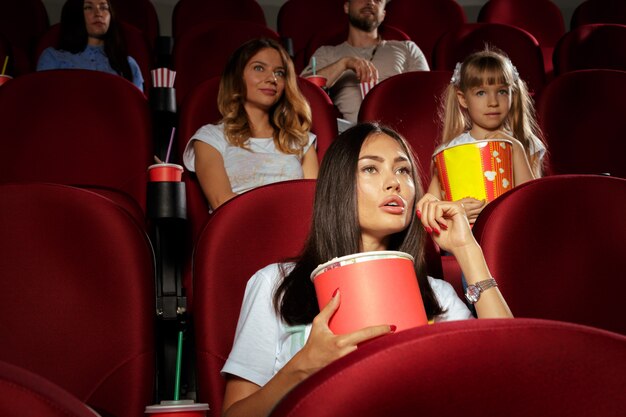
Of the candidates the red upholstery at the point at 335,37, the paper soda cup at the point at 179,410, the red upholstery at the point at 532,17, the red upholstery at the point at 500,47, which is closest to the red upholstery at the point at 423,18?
the red upholstery at the point at 532,17

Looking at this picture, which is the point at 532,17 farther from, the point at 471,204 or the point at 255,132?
the point at 471,204

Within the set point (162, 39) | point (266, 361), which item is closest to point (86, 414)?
point (266, 361)

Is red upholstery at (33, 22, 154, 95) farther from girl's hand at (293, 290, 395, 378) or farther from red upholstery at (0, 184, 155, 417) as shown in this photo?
girl's hand at (293, 290, 395, 378)

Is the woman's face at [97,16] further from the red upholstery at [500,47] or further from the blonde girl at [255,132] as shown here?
the red upholstery at [500,47]

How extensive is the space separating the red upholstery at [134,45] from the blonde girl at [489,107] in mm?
814

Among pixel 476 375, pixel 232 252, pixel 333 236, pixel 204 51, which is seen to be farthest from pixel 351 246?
pixel 204 51

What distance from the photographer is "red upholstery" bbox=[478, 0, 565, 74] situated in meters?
2.31

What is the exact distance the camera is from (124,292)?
691 millimetres

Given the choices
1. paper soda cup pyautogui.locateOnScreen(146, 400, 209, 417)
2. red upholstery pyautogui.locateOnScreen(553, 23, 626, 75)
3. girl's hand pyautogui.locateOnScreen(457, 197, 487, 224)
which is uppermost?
red upholstery pyautogui.locateOnScreen(553, 23, 626, 75)

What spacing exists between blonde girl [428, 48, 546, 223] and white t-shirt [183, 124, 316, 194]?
24 cm

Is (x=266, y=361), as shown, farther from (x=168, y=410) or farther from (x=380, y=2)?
(x=380, y=2)

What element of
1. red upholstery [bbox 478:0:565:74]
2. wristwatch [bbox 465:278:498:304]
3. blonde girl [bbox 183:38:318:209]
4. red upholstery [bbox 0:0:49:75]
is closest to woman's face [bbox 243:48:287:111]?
blonde girl [bbox 183:38:318:209]

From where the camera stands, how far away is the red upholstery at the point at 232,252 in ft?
2.33

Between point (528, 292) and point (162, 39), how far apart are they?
1301 mm
